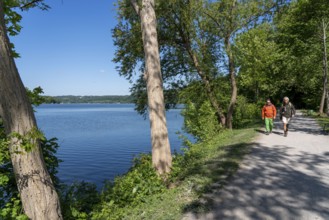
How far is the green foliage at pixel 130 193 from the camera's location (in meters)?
6.66

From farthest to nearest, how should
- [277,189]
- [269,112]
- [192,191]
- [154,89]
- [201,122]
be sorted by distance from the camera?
[201,122], [269,112], [154,89], [192,191], [277,189]

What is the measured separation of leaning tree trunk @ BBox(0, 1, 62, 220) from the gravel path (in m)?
2.51

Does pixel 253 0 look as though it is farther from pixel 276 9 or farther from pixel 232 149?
pixel 232 149

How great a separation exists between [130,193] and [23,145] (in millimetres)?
3708

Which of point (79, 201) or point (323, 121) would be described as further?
point (323, 121)

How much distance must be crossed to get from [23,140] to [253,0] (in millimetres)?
17073

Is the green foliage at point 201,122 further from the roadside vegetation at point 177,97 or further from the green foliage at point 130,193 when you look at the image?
the green foliage at point 130,193

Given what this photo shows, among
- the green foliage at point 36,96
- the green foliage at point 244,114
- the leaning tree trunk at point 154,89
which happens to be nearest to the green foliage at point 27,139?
the green foliage at point 36,96

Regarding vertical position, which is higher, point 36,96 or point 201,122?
point 36,96

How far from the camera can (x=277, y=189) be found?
20.2ft

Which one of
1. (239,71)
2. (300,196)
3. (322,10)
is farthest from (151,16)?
(239,71)

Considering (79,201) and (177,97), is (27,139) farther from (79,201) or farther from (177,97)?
(177,97)

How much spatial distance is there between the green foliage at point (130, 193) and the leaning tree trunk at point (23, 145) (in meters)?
2.14

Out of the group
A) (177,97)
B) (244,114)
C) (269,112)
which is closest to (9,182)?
(269,112)
